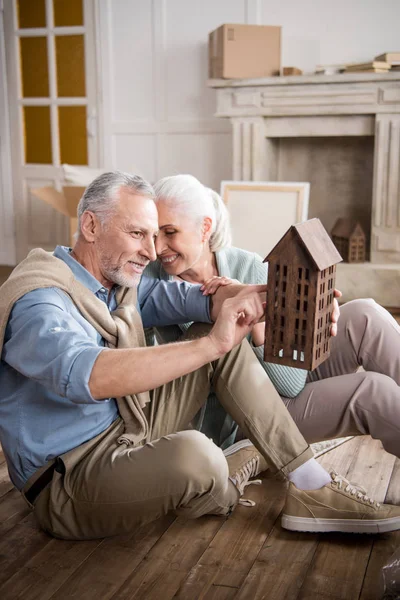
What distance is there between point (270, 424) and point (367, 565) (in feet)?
1.32

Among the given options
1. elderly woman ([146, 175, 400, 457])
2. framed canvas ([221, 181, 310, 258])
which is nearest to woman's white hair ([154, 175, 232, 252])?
elderly woman ([146, 175, 400, 457])

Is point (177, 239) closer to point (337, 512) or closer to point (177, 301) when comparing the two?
point (177, 301)

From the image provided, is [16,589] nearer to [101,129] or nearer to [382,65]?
[382,65]

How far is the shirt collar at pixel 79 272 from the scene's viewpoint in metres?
1.78

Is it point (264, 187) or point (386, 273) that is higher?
point (264, 187)

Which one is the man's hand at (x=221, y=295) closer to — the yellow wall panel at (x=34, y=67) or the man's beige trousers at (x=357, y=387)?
the man's beige trousers at (x=357, y=387)

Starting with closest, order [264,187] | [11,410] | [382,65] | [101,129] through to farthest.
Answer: [11,410] → [382,65] → [264,187] → [101,129]

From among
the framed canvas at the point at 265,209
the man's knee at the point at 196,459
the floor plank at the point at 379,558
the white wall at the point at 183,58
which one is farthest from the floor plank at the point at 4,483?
the white wall at the point at 183,58

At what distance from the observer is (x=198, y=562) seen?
5.61ft

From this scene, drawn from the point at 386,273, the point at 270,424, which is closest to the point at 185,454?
the point at 270,424

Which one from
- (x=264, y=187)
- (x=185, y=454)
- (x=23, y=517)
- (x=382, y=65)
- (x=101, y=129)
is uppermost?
(x=382, y=65)

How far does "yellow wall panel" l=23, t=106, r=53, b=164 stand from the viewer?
576 cm

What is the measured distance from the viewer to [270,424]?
1813mm

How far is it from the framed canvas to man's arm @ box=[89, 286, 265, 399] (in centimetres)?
300
